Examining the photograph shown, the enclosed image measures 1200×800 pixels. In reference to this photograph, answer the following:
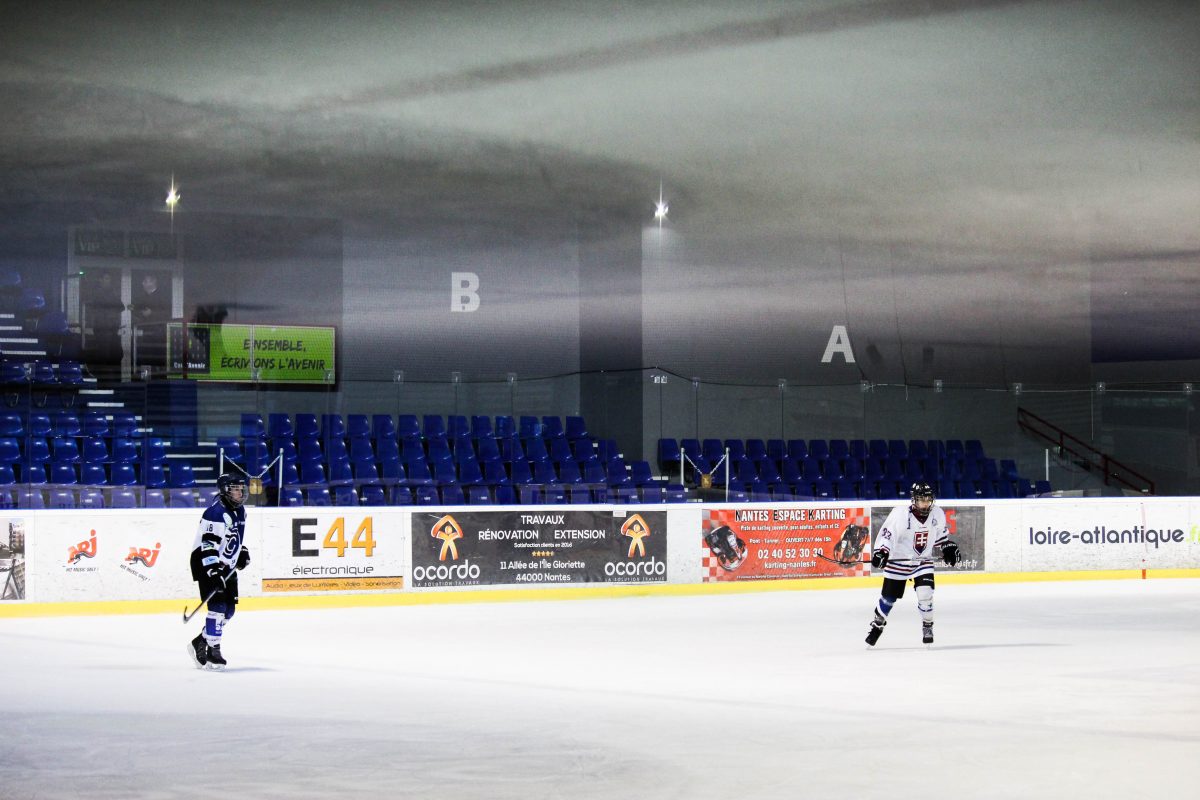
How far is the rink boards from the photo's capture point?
11.9m

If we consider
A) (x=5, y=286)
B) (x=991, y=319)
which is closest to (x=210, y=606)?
(x=5, y=286)

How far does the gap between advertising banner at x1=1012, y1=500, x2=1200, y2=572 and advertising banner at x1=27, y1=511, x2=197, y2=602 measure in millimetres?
8722

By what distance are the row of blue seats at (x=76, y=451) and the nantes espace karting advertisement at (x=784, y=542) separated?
548cm

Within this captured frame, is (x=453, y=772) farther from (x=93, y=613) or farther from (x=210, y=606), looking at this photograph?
(x=93, y=613)

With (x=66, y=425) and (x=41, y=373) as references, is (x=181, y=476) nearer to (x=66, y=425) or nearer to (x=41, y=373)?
(x=66, y=425)

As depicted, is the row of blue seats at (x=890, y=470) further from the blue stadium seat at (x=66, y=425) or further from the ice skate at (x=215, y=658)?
the ice skate at (x=215, y=658)

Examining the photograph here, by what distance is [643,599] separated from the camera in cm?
1320

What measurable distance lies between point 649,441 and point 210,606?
315 inches

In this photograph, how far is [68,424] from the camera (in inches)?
496

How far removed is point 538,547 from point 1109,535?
6.49m

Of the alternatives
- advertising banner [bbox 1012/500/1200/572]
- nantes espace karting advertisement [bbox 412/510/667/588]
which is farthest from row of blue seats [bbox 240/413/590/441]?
advertising banner [bbox 1012/500/1200/572]

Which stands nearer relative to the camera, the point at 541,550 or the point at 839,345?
the point at 541,550

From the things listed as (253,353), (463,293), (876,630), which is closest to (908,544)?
(876,630)

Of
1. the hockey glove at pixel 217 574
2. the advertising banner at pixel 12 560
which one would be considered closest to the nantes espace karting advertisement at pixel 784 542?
the hockey glove at pixel 217 574
